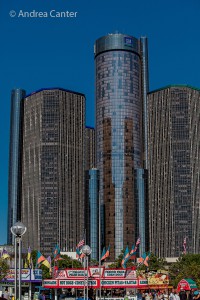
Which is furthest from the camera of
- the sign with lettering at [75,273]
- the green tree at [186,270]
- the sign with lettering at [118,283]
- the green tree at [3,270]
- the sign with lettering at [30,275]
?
the green tree at [186,270]

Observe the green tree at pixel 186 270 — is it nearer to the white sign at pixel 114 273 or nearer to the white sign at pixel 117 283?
the white sign at pixel 117 283

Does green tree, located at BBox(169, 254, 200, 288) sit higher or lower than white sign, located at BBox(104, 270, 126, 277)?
lower

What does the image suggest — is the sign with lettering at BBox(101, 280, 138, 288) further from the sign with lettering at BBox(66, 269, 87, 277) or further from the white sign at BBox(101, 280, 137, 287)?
the sign with lettering at BBox(66, 269, 87, 277)

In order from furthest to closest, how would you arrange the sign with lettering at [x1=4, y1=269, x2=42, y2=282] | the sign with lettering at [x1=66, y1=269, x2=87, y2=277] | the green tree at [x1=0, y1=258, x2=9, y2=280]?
the green tree at [x1=0, y1=258, x2=9, y2=280], the sign with lettering at [x1=4, y1=269, x2=42, y2=282], the sign with lettering at [x1=66, y1=269, x2=87, y2=277]

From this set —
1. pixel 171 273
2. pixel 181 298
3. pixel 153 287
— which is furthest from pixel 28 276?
pixel 171 273

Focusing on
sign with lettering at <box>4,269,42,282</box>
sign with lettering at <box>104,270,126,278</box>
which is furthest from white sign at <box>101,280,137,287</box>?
sign with lettering at <box>4,269,42,282</box>

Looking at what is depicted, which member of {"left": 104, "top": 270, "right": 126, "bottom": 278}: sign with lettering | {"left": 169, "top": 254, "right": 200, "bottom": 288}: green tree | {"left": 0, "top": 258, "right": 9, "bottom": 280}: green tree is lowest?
{"left": 169, "top": 254, "right": 200, "bottom": 288}: green tree

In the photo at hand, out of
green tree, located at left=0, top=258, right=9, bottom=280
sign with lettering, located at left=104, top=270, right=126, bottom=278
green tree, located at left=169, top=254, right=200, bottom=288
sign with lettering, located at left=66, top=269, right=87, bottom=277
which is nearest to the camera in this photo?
sign with lettering, located at left=66, top=269, right=87, bottom=277

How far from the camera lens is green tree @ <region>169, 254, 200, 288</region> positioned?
108m

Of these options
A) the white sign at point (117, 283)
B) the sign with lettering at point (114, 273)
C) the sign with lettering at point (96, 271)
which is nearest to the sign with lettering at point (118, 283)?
the white sign at point (117, 283)

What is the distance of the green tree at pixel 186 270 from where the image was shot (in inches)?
4247

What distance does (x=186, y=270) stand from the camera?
385 ft

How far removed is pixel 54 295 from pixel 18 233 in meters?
43.4

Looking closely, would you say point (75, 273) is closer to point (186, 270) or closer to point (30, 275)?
→ point (30, 275)
